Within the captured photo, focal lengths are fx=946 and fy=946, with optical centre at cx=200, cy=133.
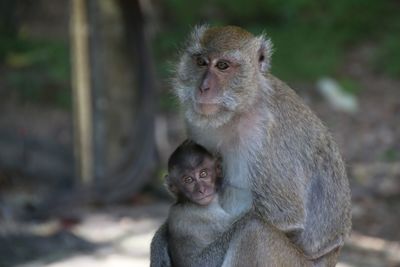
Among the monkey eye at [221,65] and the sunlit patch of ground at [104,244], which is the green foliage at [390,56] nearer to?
the sunlit patch of ground at [104,244]

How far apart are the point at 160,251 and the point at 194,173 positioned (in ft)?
1.86

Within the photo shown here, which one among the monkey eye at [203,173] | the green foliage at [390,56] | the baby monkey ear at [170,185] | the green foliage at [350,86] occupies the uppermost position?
the green foliage at [390,56]

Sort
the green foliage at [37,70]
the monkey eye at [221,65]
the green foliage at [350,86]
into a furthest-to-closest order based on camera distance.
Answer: the green foliage at [350,86] < the green foliage at [37,70] < the monkey eye at [221,65]

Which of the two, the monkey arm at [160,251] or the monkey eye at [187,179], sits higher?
the monkey eye at [187,179]

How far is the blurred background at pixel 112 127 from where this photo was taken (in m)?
9.46

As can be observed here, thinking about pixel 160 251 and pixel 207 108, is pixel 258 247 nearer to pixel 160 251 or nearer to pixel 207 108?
pixel 160 251

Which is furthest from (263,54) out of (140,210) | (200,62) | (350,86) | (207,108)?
(350,86)

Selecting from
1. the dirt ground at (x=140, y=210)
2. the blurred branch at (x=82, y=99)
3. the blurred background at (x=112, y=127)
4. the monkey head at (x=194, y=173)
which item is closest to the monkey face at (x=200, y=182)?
the monkey head at (x=194, y=173)

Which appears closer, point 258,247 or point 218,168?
point 258,247

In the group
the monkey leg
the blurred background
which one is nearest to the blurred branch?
the blurred background

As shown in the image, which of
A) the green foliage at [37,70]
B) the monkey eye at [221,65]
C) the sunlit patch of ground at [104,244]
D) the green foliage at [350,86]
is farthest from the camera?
the green foliage at [350,86]

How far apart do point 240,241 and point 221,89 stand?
2.94 feet

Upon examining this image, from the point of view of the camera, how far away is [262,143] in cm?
557

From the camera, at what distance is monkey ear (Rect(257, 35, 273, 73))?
5.81 metres
